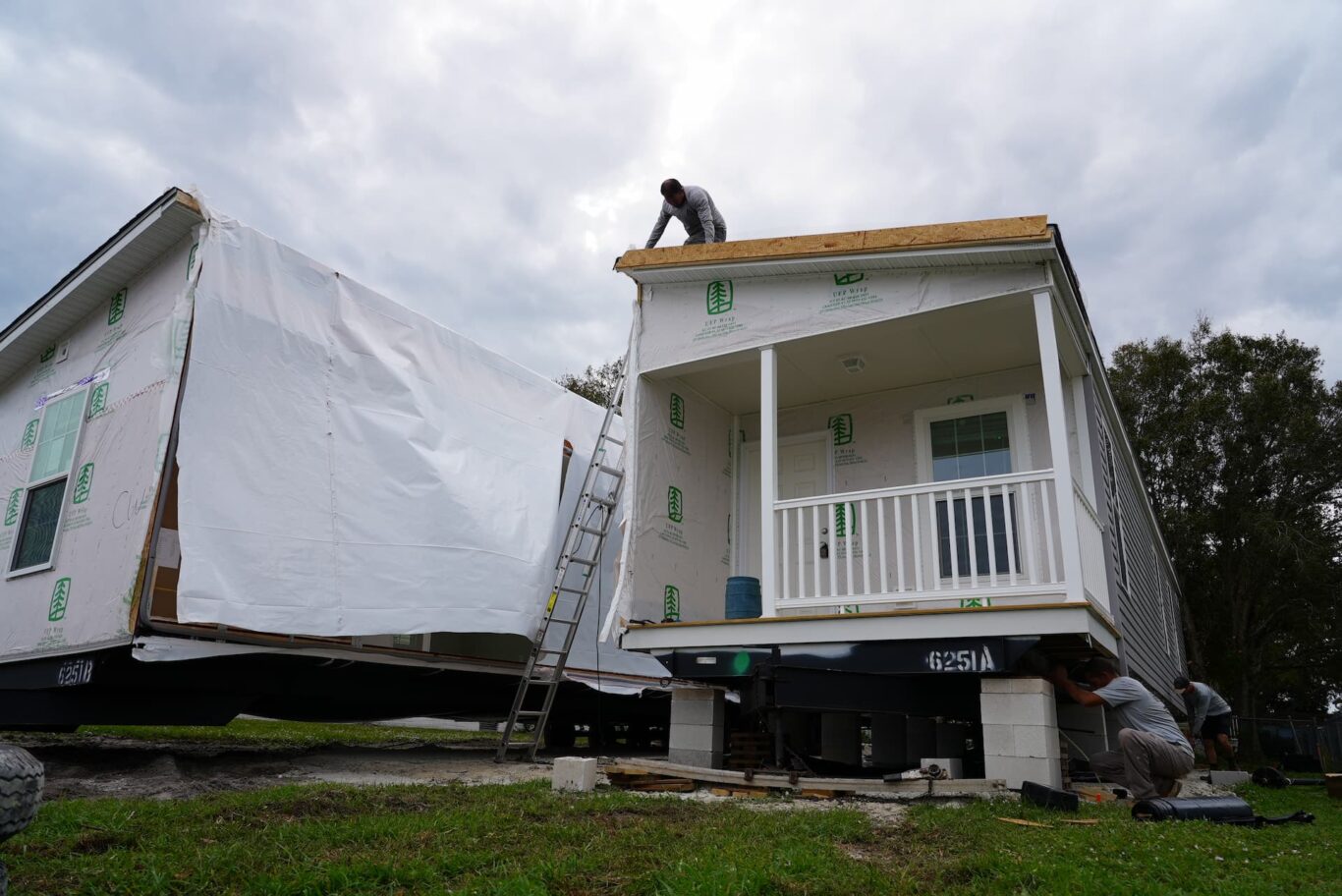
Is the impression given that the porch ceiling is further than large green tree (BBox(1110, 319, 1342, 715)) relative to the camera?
No

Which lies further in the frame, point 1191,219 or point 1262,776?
point 1191,219

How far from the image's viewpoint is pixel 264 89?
34.6ft

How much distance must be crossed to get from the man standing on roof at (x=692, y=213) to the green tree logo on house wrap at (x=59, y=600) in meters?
5.75

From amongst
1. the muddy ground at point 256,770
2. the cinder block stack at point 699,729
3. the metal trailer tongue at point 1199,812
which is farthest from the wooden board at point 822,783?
the metal trailer tongue at point 1199,812

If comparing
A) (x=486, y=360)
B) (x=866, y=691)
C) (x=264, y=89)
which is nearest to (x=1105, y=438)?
(x=866, y=691)

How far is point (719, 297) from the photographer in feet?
26.0

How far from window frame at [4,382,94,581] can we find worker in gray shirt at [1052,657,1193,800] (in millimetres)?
7924

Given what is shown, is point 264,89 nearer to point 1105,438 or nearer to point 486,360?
point 486,360

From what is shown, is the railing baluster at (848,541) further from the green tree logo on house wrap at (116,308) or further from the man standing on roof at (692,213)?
the green tree logo on house wrap at (116,308)

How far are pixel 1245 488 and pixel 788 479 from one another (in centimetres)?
1972

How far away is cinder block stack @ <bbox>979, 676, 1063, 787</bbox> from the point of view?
5199 millimetres

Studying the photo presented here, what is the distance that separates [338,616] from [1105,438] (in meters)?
7.89

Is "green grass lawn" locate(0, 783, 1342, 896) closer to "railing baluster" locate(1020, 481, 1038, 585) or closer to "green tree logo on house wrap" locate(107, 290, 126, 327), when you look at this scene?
"railing baluster" locate(1020, 481, 1038, 585)

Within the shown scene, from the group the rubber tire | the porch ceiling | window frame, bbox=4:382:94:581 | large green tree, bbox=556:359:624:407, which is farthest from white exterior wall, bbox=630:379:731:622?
large green tree, bbox=556:359:624:407
